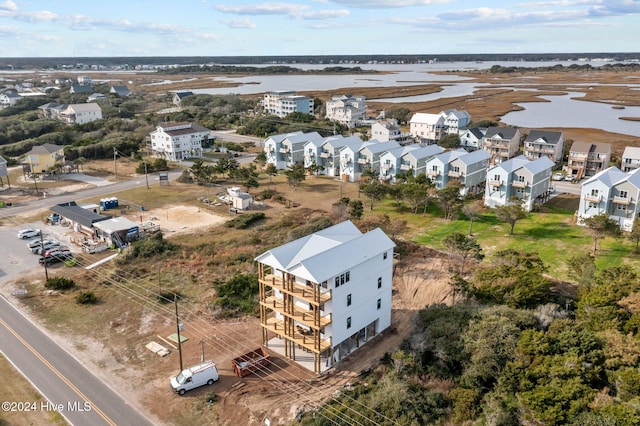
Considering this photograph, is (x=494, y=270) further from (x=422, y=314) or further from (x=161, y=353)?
(x=161, y=353)

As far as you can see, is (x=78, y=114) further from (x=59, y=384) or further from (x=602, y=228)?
(x=602, y=228)

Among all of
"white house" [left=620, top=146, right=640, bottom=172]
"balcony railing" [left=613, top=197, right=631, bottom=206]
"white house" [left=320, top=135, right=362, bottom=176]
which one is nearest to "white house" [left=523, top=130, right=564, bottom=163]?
"white house" [left=620, top=146, right=640, bottom=172]

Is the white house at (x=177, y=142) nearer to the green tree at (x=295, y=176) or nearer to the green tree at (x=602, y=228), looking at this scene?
the green tree at (x=295, y=176)

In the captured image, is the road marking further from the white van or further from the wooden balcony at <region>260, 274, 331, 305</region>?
the wooden balcony at <region>260, 274, 331, 305</region>

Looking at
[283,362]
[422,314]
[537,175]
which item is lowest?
[283,362]

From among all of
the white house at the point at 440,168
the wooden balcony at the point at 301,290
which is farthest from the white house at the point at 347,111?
the wooden balcony at the point at 301,290

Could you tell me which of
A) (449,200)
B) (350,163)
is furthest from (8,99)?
(449,200)

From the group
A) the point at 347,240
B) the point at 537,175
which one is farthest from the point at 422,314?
the point at 537,175
